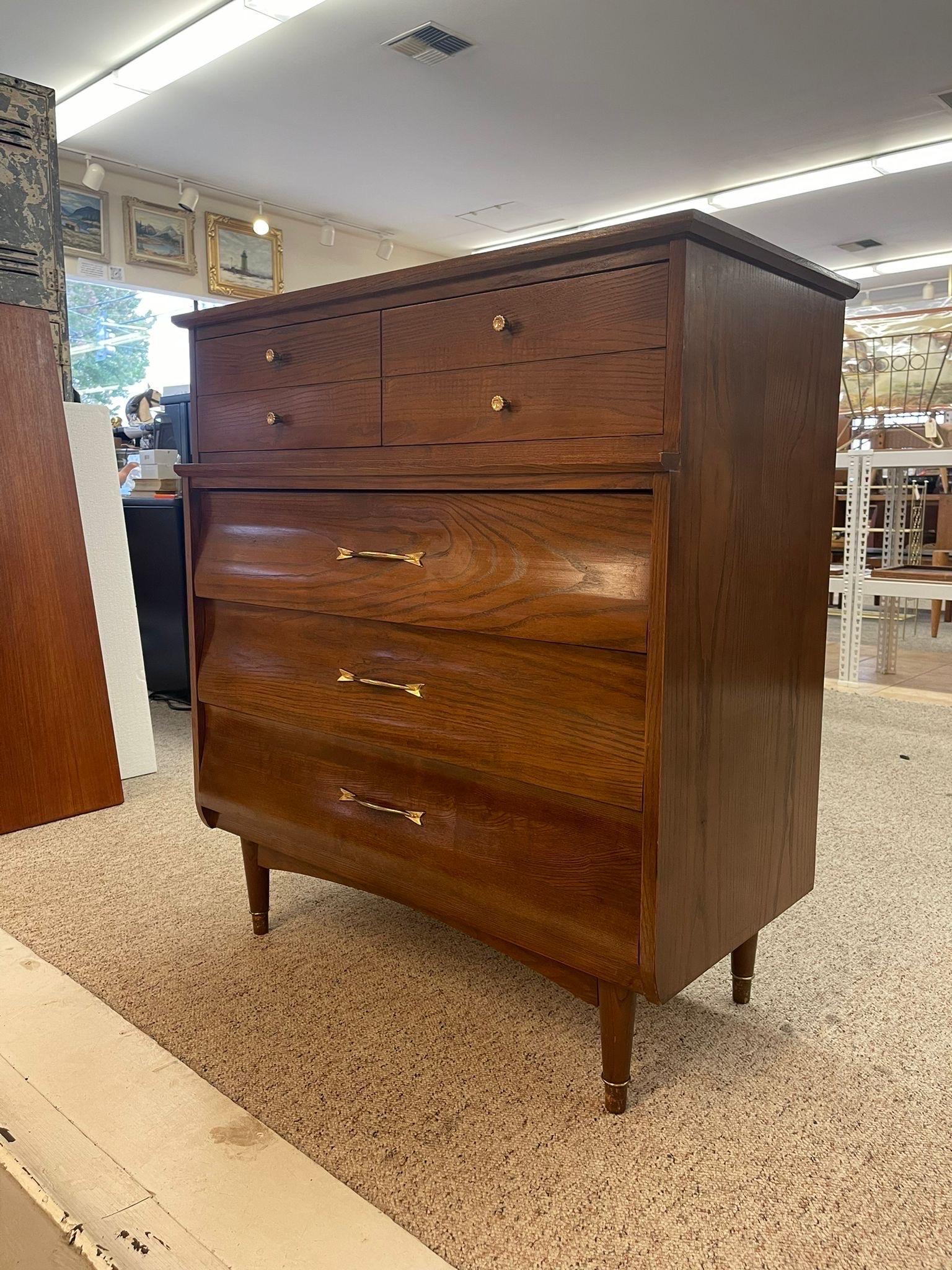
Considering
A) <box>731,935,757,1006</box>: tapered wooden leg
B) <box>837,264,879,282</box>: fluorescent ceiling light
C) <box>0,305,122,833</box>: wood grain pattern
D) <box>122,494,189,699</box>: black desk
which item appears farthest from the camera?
<box>837,264,879,282</box>: fluorescent ceiling light

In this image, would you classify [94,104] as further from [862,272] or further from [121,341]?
[862,272]

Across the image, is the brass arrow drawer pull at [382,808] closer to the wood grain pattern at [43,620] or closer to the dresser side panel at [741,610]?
the dresser side panel at [741,610]

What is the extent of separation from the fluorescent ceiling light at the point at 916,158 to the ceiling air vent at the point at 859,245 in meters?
1.87

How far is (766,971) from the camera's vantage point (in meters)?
1.47

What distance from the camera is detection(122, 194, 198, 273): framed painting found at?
6.71 m

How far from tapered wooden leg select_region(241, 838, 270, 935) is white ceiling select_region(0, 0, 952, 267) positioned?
4.32 metres

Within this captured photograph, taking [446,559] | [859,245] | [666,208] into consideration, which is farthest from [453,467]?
[859,245]

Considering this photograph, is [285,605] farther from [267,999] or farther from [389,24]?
[389,24]

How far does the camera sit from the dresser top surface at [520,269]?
37.6 inches

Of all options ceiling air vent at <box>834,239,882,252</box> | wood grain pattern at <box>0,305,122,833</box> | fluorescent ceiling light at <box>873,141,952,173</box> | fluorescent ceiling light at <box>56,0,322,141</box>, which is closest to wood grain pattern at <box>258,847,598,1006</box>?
wood grain pattern at <box>0,305,122,833</box>

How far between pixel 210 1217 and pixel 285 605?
769 mm

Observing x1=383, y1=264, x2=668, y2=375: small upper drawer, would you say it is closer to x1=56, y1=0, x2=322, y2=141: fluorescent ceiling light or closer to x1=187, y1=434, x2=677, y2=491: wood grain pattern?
x1=187, y1=434, x2=677, y2=491: wood grain pattern

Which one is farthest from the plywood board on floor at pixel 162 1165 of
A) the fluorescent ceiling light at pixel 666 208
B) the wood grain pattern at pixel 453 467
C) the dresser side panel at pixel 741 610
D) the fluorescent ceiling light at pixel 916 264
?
the fluorescent ceiling light at pixel 916 264

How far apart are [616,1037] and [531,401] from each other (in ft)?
2.44
